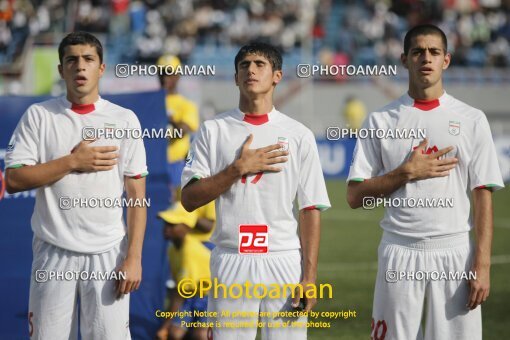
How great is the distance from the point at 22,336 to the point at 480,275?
3.90m

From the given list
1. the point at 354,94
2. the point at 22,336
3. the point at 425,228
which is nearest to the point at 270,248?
the point at 425,228

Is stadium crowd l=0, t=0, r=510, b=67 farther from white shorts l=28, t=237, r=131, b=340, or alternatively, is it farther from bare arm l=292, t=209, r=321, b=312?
bare arm l=292, t=209, r=321, b=312

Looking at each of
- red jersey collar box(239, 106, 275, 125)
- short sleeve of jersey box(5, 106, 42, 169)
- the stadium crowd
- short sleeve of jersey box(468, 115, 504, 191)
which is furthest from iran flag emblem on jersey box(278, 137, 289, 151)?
the stadium crowd

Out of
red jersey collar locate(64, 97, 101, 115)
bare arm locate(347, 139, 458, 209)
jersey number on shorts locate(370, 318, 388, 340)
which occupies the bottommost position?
jersey number on shorts locate(370, 318, 388, 340)

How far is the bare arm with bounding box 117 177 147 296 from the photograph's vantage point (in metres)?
5.31

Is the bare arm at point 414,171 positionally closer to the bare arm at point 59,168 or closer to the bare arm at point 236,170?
the bare arm at point 236,170

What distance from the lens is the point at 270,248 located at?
523cm

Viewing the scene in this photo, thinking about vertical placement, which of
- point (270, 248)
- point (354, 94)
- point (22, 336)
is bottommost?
point (22, 336)

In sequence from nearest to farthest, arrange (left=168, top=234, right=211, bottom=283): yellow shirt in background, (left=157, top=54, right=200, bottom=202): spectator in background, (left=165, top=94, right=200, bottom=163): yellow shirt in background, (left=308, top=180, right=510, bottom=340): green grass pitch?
(left=168, top=234, right=211, bottom=283): yellow shirt in background, (left=157, top=54, right=200, bottom=202): spectator in background, (left=165, top=94, right=200, bottom=163): yellow shirt in background, (left=308, top=180, right=510, bottom=340): green grass pitch

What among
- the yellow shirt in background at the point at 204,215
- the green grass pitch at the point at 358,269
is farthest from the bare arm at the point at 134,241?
the green grass pitch at the point at 358,269

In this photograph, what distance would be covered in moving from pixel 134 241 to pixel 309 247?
3.28 ft

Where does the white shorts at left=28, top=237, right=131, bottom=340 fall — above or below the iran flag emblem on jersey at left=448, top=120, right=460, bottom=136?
below

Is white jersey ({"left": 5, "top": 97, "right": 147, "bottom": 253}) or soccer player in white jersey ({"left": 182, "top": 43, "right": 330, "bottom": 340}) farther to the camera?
white jersey ({"left": 5, "top": 97, "right": 147, "bottom": 253})

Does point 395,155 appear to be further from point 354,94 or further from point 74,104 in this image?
point 354,94
